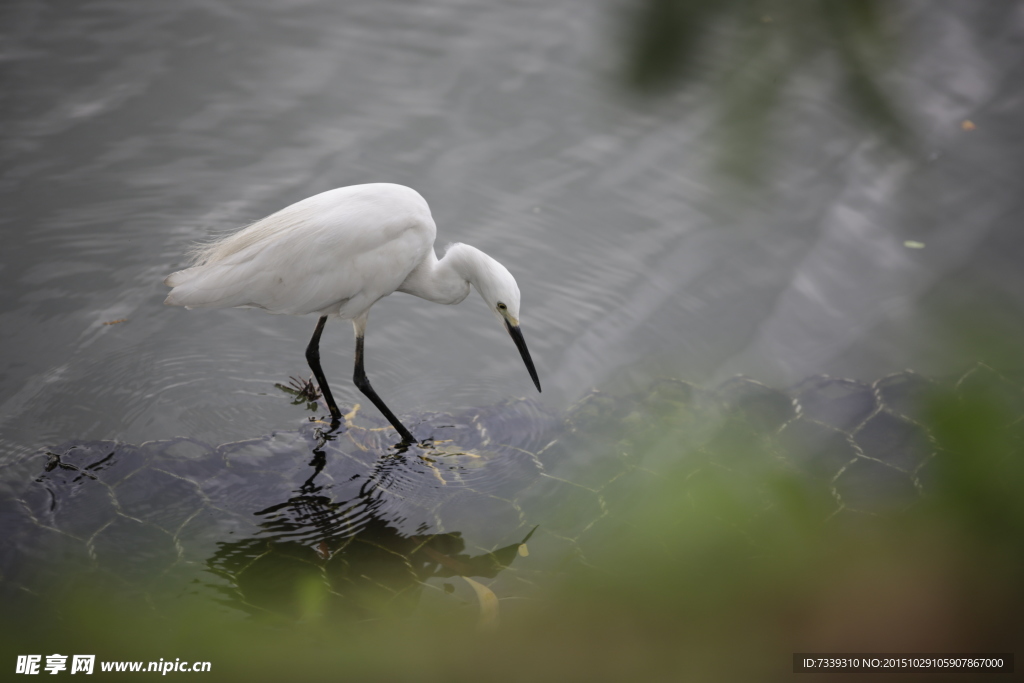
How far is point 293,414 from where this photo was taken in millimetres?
4152

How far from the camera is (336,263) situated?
12.4 ft

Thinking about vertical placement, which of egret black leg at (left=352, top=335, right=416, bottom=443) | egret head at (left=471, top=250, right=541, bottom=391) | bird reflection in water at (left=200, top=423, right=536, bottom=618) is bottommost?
bird reflection in water at (left=200, top=423, right=536, bottom=618)

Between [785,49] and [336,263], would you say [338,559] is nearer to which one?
[336,263]

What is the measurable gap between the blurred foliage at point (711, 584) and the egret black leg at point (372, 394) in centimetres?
88

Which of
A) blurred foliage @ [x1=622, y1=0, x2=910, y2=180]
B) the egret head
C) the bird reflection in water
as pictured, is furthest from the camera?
blurred foliage @ [x1=622, y1=0, x2=910, y2=180]

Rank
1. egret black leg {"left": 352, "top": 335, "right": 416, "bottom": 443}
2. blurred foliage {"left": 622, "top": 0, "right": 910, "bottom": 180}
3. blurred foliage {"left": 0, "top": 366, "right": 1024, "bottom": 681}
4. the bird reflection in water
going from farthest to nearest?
blurred foliage {"left": 622, "top": 0, "right": 910, "bottom": 180} < egret black leg {"left": 352, "top": 335, "right": 416, "bottom": 443} < the bird reflection in water < blurred foliage {"left": 0, "top": 366, "right": 1024, "bottom": 681}

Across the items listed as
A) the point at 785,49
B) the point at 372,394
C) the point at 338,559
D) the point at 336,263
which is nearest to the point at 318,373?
the point at 372,394

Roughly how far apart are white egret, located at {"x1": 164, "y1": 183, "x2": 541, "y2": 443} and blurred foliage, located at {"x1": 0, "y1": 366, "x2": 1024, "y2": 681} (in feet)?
3.00

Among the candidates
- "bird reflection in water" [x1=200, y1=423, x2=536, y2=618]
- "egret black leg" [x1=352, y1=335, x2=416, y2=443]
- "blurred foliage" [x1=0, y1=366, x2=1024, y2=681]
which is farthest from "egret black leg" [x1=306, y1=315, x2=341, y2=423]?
"blurred foliage" [x1=0, y1=366, x2=1024, y2=681]

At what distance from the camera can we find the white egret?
3730 millimetres

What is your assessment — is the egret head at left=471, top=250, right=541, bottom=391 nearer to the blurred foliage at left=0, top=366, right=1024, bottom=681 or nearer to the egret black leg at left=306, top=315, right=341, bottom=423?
the blurred foliage at left=0, top=366, right=1024, bottom=681

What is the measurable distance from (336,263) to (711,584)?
2169mm

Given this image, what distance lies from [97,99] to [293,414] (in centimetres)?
341

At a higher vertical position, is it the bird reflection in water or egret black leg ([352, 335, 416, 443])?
egret black leg ([352, 335, 416, 443])
